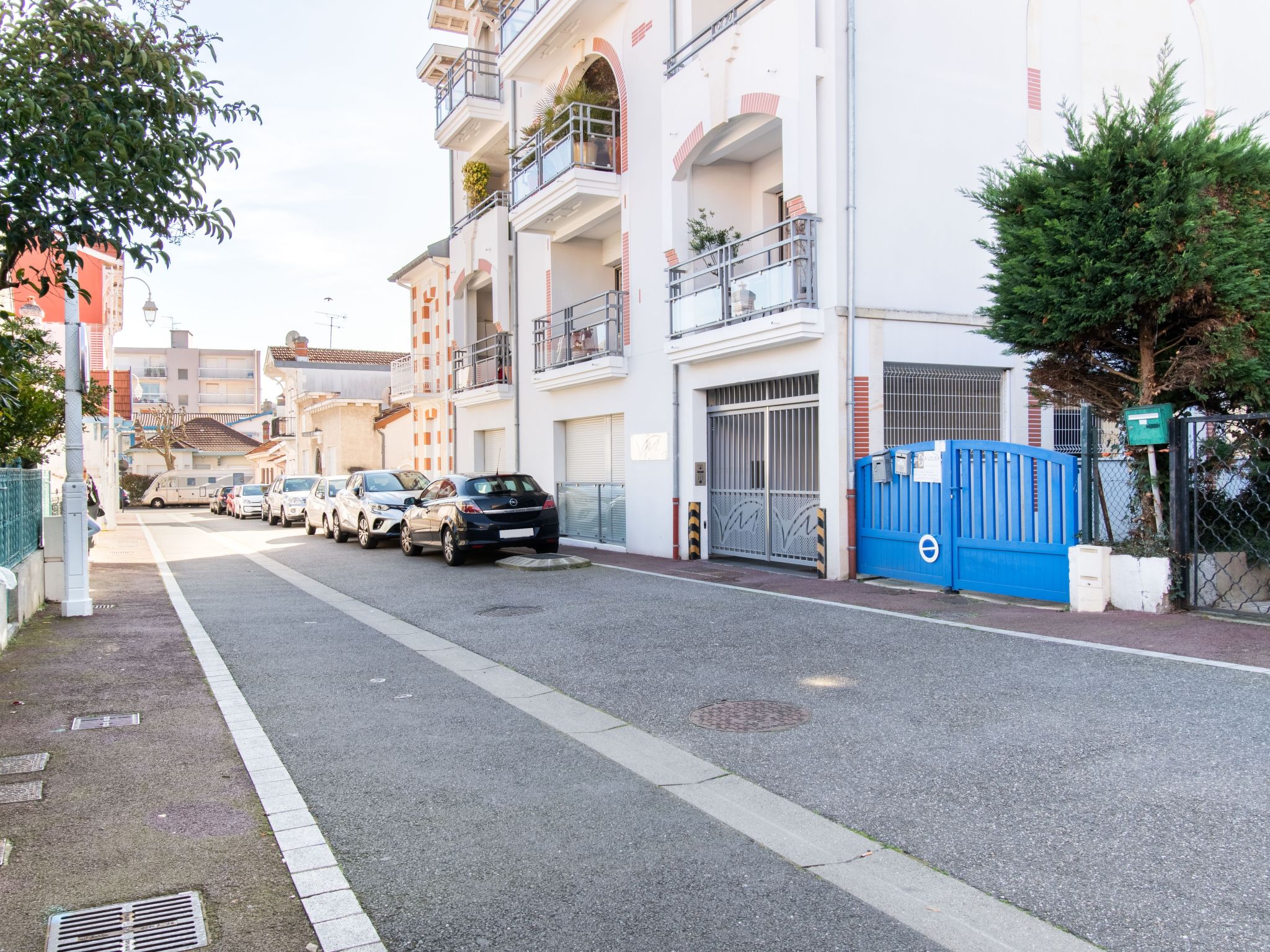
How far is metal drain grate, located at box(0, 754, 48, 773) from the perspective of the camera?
16.9ft

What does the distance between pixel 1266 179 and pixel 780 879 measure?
857 centimetres

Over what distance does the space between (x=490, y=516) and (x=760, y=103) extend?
7586 mm

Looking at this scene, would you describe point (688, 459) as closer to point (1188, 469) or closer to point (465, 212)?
point (1188, 469)

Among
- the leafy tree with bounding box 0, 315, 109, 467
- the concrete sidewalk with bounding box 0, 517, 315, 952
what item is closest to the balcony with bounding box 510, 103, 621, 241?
the leafy tree with bounding box 0, 315, 109, 467

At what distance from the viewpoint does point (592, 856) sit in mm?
3914

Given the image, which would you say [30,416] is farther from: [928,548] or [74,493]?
[928,548]

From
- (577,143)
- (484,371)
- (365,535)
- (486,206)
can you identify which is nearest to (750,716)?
(577,143)

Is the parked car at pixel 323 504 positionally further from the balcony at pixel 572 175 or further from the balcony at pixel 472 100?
the balcony at pixel 472 100

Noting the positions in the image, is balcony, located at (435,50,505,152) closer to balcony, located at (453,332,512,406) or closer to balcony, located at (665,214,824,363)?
balcony, located at (453,332,512,406)

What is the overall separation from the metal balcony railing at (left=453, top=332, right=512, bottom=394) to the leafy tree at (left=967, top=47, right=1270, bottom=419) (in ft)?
48.1

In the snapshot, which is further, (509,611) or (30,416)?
(30,416)

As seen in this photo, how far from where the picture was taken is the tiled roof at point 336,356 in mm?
54094

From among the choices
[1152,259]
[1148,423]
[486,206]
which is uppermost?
[486,206]

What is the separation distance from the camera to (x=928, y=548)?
1162 centimetres
